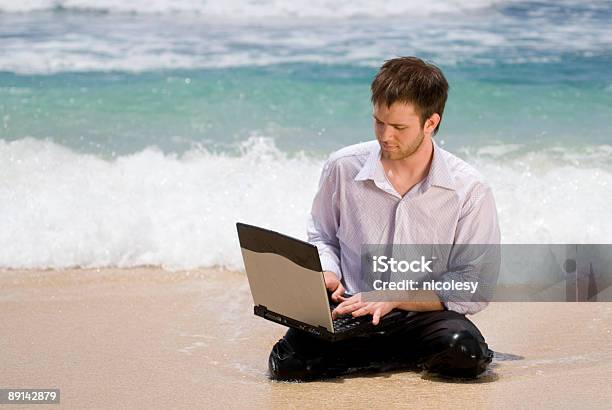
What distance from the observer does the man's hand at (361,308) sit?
3.67 m

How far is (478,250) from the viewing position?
148 inches

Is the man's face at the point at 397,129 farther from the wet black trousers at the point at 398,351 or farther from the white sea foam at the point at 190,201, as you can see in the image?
the white sea foam at the point at 190,201

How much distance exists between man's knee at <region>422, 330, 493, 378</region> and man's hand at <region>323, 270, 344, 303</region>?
13.6 inches

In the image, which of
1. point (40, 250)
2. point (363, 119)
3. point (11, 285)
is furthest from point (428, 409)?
point (363, 119)

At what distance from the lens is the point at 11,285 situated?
205 inches

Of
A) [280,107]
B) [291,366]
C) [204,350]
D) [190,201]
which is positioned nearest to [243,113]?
[280,107]

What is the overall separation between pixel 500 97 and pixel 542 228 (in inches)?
124

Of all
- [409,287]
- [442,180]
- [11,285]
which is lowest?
[11,285]

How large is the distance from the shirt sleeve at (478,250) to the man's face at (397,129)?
27 centimetres

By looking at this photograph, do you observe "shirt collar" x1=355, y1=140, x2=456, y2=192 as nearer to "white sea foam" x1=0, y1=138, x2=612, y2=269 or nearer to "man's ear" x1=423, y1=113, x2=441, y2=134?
"man's ear" x1=423, y1=113, x2=441, y2=134

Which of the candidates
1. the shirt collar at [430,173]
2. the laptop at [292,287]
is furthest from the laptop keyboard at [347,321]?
the shirt collar at [430,173]

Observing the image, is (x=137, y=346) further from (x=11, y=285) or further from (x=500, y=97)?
(x=500, y=97)

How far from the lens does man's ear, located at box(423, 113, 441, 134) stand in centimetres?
369

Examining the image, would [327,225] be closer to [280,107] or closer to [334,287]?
[334,287]
